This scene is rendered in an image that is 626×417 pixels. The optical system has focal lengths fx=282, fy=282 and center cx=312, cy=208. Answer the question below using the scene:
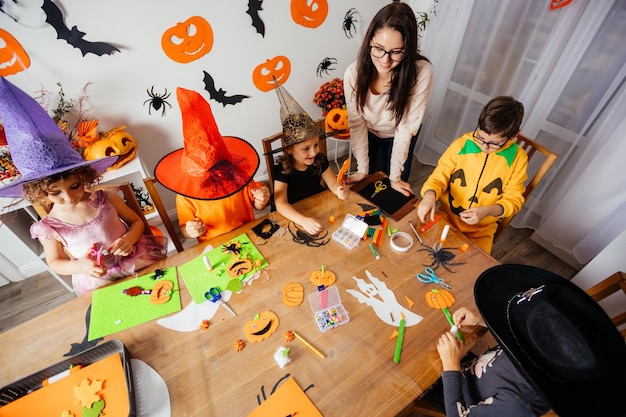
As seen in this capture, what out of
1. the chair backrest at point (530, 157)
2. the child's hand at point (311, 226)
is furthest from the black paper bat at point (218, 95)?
the chair backrest at point (530, 157)

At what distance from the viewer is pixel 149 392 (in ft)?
2.45

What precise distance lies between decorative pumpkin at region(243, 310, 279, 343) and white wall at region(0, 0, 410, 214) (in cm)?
164

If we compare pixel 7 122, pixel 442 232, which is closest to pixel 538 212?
pixel 442 232

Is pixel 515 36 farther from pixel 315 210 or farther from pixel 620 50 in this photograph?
pixel 315 210

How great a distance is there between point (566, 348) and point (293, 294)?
683mm

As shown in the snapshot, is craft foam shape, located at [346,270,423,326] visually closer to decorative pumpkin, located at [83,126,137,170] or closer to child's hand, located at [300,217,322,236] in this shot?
child's hand, located at [300,217,322,236]

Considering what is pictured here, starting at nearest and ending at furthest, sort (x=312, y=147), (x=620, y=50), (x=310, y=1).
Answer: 1. (x=312, y=147)
2. (x=620, y=50)
3. (x=310, y=1)

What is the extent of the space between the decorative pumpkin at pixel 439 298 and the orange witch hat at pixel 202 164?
74cm

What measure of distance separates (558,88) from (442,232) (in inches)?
54.4

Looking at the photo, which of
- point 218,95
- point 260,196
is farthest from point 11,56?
point 260,196

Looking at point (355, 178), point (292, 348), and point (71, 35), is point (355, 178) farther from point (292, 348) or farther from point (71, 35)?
point (71, 35)

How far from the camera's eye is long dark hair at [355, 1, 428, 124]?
3.80 ft

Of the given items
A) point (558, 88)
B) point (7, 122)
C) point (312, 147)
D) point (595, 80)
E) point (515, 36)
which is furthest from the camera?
point (515, 36)

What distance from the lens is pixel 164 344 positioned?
0.83m
